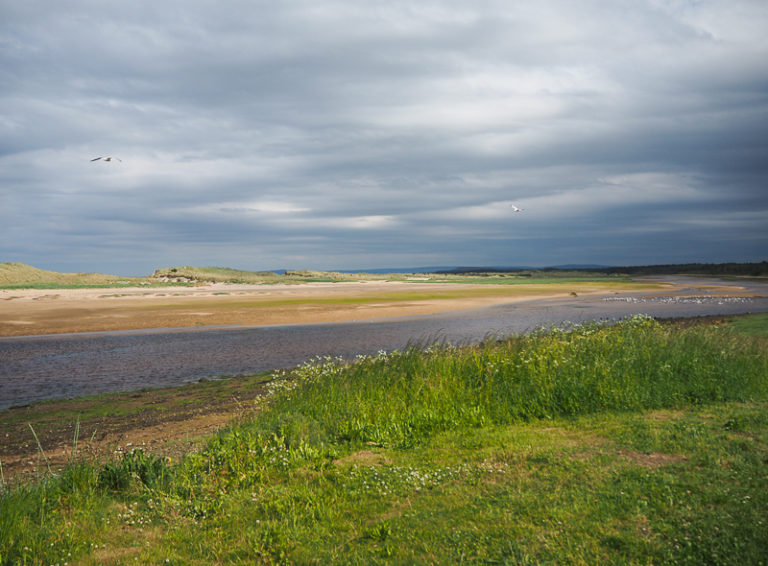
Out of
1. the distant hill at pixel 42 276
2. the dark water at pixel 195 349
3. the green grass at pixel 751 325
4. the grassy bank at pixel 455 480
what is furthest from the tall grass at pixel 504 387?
the distant hill at pixel 42 276

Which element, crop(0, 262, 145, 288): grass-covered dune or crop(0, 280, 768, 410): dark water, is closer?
crop(0, 280, 768, 410): dark water

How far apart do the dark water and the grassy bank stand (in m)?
4.42

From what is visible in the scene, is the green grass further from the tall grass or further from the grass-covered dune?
the grass-covered dune

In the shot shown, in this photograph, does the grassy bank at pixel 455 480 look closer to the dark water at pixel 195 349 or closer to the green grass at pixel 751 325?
the dark water at pixel 195 349

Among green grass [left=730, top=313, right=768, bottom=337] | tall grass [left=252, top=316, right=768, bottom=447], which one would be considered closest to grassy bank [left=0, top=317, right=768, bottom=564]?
tall grass [left=252, top=316, right=768, bottom=447]

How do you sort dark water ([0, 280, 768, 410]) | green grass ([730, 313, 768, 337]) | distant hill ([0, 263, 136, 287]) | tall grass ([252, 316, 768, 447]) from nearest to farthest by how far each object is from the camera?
tall grass ([252, 316, 768, 447]) → dark water ([0, 280, 768, 410]) → green grass ([730, 313, 768, 337]) → distant hill ([0, 263, 136, 287])

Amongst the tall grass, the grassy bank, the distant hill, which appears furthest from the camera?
the distant hill

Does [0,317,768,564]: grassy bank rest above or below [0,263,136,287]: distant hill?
below

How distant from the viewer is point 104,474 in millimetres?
7656

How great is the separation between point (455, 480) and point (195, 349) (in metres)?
23.1

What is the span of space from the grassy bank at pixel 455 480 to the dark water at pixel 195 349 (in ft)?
14.5

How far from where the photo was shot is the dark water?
19.9 meters

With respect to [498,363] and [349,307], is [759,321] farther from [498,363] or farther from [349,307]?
[349,307]

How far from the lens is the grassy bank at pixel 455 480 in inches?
217
